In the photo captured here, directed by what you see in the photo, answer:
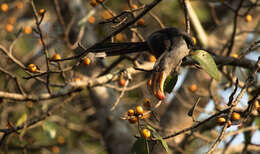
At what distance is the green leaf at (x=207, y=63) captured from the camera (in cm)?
131

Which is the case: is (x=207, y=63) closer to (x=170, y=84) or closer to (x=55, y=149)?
(x=170, y=84)

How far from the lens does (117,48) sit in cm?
169

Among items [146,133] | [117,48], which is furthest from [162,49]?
[146,133]

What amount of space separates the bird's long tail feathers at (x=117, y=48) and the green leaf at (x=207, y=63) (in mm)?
344

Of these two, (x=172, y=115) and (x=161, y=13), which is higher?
(x=161, y=13)

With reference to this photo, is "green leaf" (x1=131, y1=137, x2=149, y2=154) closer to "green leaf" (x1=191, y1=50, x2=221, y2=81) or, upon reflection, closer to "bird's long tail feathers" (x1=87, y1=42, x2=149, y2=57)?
"green leaf" (x1=191, y1=50, x2=221, y2=81)

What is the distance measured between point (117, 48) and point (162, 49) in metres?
0.29

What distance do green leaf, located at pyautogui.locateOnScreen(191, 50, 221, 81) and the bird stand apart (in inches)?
3.8

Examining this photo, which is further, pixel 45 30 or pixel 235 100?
pixel 45 30

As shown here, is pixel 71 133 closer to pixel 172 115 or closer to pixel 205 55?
pixel 172 115

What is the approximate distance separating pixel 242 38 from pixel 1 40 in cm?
229

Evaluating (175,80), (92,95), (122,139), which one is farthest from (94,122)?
(175,80)

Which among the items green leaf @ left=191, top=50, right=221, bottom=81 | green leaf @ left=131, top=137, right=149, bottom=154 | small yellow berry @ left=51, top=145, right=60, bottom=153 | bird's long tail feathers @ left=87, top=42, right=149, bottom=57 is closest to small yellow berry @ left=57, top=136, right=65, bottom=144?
small yellow berry @ left=51, top=145, right=60, bottom=153

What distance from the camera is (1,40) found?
2588 millimetres
